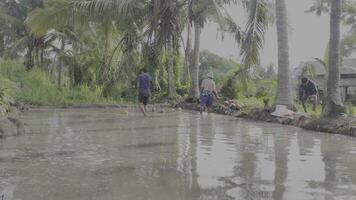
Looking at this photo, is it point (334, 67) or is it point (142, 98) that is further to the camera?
point (142, 98)

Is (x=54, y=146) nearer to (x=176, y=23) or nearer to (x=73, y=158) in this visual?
(x=73, y=158)

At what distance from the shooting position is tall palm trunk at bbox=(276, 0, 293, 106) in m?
15.5

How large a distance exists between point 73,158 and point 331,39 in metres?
8.25

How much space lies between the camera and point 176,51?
2641cm

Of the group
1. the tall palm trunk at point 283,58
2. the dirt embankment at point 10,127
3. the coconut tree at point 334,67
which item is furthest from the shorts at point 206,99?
the dirt embankment at point 10,127

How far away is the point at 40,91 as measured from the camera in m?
22.7

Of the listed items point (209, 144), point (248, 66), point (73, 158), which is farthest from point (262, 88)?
point (73, 158)

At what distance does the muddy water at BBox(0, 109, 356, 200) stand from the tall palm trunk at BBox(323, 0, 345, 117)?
1.88 metres

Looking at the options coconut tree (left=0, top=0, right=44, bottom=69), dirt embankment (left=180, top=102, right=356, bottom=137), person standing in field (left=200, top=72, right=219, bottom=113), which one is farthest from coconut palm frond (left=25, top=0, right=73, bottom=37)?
coconut tree (left=0, top=0, right=44, bottom=69)

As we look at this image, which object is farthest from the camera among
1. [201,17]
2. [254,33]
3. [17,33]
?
[17,33]

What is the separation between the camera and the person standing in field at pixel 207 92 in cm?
1828

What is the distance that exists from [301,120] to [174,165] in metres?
7.66

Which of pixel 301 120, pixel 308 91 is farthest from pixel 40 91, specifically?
pixel 301 120

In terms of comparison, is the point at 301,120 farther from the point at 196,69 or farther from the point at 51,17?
the point at 51,17
